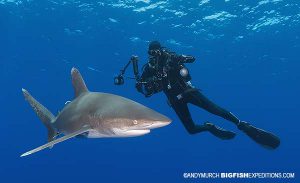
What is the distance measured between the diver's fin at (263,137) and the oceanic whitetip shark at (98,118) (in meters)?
4.47

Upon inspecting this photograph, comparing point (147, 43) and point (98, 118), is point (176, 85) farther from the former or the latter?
point (147, 43)

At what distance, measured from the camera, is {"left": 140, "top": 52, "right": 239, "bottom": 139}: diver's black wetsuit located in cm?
856

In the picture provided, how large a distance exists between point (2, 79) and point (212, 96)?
2827 cm

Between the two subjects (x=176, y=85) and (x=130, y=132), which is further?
(x=176, y=85)

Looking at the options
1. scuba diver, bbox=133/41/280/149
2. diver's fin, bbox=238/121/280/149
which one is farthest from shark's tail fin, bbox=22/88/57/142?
diver's fin, bbox=238/121/280/149

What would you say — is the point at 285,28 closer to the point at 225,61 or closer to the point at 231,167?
the point at 225,61

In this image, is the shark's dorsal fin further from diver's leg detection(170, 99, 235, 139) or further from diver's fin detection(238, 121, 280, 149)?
diver's fin detection(238, 121, 280, 149)

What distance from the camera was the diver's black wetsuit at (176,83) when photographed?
856cm

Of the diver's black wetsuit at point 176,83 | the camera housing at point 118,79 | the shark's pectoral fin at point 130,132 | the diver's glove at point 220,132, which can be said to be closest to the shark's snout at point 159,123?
the shark's pectoral fin at point 130,132

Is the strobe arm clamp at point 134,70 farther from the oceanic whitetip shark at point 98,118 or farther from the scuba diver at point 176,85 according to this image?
the oceanic whitetip shark at point 98,118

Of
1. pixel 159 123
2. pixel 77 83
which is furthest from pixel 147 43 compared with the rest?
pixel 159 123

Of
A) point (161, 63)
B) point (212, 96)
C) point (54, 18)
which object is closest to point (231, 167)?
point (212, 96)

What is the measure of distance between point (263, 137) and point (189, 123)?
1986 millimetres

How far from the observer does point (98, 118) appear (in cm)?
570
